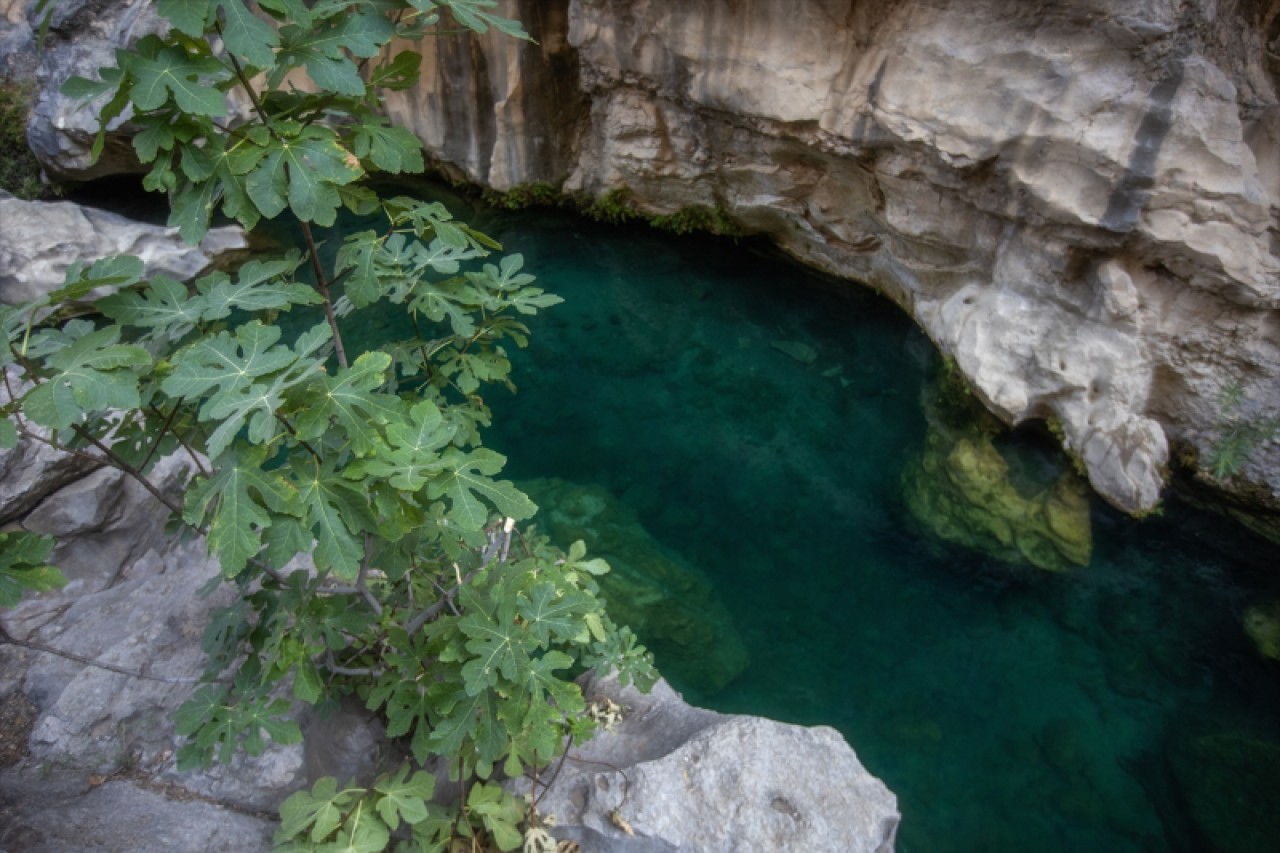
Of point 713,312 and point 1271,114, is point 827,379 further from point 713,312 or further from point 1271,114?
point 1271,114

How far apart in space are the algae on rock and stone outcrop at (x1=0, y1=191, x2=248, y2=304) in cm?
587

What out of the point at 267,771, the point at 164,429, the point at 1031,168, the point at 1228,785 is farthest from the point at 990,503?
the point at 164,429

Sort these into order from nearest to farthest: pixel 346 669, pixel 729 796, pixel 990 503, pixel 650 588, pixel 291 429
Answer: pixel 291 429 < pixel 346 669 < pixel 729 796 < pixel 650 588 < pixel 990 503

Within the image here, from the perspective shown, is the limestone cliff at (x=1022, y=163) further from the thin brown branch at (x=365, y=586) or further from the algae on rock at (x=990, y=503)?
the thin brown branch at (x=365, y=586)

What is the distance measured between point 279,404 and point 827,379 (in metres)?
5.40

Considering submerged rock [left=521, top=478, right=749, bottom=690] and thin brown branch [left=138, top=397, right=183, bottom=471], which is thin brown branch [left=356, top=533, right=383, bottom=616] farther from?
submerged rock [left=521, top=478, right=749, bottom=690]

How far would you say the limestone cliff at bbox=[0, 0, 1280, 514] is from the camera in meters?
4.58

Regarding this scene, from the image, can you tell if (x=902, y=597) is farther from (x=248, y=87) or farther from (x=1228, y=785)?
(x=248, y=87)

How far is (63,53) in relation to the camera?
7641 millimetres

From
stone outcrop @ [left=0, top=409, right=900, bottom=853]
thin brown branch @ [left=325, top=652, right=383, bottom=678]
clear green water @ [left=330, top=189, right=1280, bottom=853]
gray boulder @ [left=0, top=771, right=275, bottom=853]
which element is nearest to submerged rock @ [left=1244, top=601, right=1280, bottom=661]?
clear green water @ [left=330, top=189, right=1280, bottom=853]

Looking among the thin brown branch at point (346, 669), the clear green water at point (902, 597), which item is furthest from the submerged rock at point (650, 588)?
the thin brown branch at point (346, 669)

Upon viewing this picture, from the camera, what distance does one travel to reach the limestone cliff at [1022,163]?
4.58 m

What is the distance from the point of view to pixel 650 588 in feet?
15.3

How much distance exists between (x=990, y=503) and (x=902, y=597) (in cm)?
→ 98
